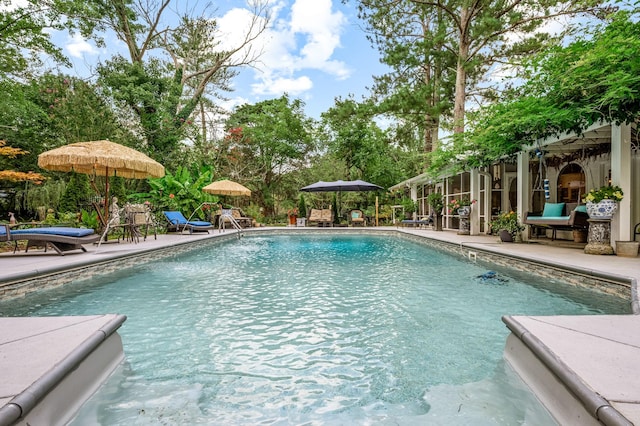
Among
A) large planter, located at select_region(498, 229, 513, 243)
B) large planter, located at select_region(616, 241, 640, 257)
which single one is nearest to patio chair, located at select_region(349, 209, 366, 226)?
large planter, located at select_region(498, 229, 513, 243)

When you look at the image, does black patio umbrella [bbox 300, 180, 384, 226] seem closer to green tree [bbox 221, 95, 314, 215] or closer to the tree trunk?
the tree trunk

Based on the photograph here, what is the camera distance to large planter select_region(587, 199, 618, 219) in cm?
617

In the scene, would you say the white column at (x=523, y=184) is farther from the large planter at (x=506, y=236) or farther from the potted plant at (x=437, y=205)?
the potted plant at (x=437, y=205)

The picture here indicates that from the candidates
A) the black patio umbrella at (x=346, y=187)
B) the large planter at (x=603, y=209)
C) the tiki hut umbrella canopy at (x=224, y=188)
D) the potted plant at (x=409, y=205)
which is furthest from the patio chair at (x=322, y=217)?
the large planter at (x=603, y=209)

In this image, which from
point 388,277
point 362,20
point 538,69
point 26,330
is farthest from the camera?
point 362,20

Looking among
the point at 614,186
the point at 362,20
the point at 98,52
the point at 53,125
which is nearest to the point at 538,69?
the point at 614,186

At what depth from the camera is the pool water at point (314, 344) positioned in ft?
6.49

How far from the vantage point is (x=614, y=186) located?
6273 millimetres

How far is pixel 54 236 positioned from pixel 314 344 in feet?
19.3

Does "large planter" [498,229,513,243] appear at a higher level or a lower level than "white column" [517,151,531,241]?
lower

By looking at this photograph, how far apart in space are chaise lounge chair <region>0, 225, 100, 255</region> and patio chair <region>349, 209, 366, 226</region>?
12538mm

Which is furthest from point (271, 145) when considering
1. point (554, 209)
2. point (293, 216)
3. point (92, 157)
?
point (554, 209)

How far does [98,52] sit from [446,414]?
20161mm

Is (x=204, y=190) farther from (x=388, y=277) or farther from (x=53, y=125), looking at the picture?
(x=388, y=277)
